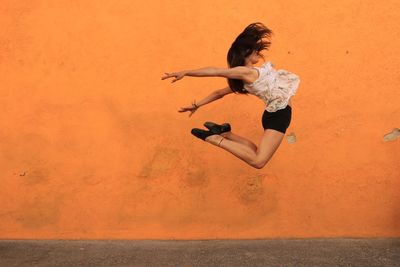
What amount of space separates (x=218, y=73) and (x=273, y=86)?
1.89 feet

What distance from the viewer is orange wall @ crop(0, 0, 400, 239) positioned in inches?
169

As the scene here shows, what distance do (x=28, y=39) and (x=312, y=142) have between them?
2852 mm

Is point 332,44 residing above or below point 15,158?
→ above

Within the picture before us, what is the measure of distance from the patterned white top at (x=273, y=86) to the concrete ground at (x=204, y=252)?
54.1 inches

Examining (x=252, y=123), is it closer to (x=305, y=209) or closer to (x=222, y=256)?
(x=305, y=209)

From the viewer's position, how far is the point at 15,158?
4441 millimetres

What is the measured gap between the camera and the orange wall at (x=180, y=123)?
4285mm

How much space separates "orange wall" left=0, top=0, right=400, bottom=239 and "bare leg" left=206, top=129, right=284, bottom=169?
816 millimetres

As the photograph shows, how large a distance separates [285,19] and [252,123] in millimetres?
1011

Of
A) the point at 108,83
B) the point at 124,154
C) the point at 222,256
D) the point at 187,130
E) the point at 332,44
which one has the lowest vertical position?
the point at 222,256

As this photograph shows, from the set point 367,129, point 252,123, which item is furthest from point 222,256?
point 367,129

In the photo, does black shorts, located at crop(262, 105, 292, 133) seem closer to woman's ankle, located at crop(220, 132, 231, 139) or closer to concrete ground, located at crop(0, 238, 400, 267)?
woman's ankle, located at crop(220, 132, 231, 139)

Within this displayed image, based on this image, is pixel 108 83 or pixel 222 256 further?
pixel 108 83

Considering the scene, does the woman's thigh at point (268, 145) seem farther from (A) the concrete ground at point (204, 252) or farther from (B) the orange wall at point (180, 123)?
(A) the concrete ground at point (204, 252)
